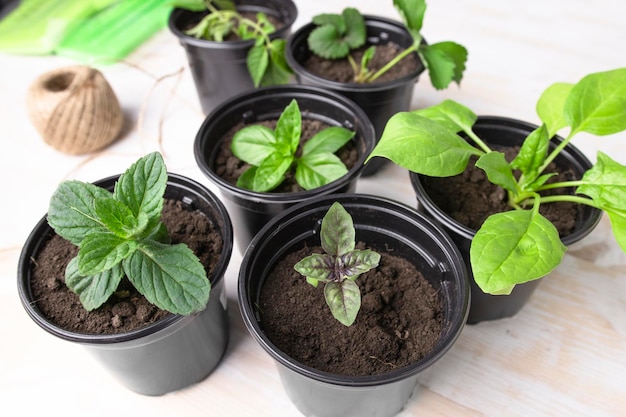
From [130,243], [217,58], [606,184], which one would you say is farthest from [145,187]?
[606,184]

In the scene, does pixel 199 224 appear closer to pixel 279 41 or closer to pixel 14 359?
pixel 14 359

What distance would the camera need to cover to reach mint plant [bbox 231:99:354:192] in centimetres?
115

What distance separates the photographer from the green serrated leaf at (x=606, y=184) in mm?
979

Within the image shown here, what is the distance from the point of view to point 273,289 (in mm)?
1013

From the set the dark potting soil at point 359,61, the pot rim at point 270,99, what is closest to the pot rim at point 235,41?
the dark potting soil at point 359,61

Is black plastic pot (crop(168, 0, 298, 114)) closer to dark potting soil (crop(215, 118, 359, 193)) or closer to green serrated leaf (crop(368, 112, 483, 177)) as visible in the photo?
dark potting soil (crop(215, 118, 359, 193))

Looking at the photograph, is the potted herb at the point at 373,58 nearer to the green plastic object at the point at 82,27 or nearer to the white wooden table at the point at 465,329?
the white wooden table at the point at 465,329

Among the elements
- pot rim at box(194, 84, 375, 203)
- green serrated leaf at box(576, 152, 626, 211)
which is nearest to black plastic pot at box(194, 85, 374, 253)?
pot rim at box(194, 84, 375, 203)

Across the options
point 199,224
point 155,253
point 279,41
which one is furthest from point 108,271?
point 279,41

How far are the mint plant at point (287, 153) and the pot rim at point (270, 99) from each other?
4cm

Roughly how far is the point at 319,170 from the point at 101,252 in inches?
19.8

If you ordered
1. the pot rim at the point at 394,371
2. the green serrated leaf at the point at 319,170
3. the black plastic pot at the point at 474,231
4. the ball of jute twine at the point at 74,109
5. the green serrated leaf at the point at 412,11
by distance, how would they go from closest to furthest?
1. the pot rim at the point at 394,371
2. the black plastic pot at the point at 474,231
3. the green serrated leaf at the point at 319,170
4. the green serrated leaf at the point at 412,11
5. the ball of jute twine at the point at 74,109

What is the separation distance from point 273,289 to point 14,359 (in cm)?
62

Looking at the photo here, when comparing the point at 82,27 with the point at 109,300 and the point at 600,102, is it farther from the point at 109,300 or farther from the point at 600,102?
the point at 600,102
